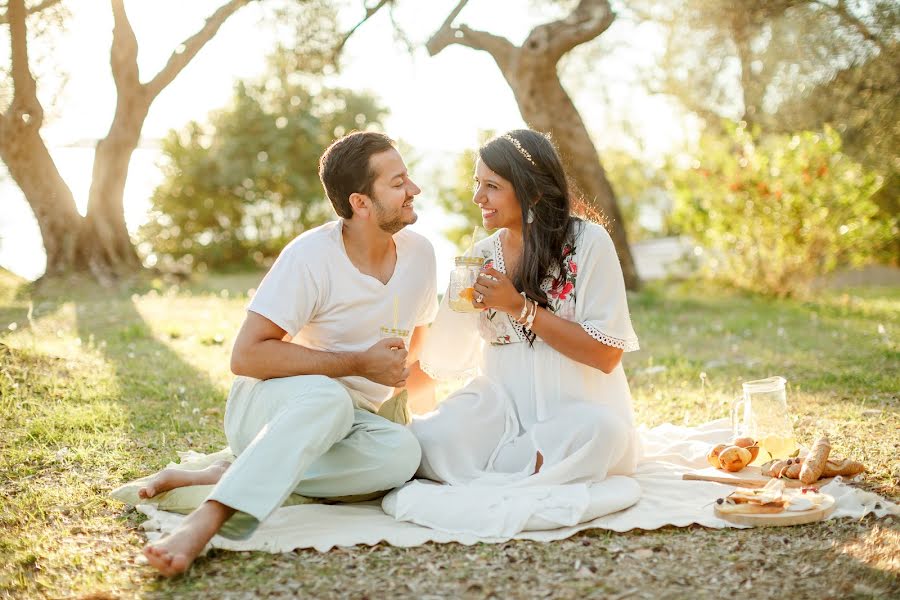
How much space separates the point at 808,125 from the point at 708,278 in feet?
7.84

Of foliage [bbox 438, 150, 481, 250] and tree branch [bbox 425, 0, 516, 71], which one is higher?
tree branch [bbox 425, 0, 516, 71]

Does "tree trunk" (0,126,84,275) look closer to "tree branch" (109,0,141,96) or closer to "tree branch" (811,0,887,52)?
"tree branch" (109,0,141,96)

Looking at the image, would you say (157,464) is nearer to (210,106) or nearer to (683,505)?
(683,505)

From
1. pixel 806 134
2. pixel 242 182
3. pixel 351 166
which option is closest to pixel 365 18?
pixel 806 134

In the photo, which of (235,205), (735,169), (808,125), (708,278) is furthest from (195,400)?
(235,205)

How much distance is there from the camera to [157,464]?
13.8 ft

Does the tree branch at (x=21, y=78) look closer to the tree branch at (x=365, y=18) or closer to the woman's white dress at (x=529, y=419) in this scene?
the tree branch at (x=365, y=18)

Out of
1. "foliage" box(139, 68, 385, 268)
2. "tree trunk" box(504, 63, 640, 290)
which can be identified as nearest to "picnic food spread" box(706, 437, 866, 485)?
"tree trunk" box(504, 63, 640, 290)

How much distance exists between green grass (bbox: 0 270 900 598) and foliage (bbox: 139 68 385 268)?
624 centimetres

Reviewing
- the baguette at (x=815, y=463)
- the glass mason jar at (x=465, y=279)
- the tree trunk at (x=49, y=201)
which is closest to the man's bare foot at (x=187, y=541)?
the glass mason jar at (x=465, y=279)

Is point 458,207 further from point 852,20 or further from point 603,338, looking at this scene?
point 603,338

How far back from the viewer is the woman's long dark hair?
3.81 metres

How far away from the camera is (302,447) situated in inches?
122

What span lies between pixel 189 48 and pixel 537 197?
337 inches
